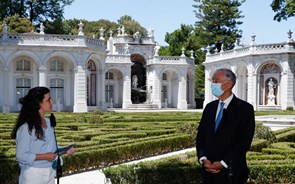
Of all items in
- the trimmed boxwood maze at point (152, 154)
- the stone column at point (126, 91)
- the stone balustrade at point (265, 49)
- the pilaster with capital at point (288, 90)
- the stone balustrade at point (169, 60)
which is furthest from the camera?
the stone balustrade at point (169, 60)

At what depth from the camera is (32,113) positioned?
5.07 m

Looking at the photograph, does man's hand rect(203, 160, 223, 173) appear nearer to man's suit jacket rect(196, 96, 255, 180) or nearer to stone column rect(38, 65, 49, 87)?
man's suit jacket rect(196, 96, 255, 180)

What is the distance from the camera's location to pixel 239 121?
5285mm

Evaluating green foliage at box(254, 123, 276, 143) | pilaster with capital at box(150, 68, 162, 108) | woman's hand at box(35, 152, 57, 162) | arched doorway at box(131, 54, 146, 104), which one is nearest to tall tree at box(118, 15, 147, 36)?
arched doorway at box(131, 54, 146, 104)

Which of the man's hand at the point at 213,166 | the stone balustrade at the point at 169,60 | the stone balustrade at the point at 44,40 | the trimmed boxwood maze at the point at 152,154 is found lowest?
the trimmed boxwood maze at the point at 152,154

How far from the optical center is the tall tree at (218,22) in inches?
2237

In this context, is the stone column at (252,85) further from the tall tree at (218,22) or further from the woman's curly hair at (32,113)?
the woman's curly hair at (32,113)

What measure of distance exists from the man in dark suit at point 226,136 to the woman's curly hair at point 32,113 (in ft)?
6.55

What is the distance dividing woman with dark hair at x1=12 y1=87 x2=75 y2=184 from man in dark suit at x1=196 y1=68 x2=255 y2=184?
1868 mm

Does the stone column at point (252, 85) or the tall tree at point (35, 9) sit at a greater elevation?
the tall tree at point (35, 9)

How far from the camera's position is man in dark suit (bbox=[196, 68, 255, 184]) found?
5.19m

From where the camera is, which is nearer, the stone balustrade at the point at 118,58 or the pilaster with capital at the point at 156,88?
the stone balustrade at the point at 118,58

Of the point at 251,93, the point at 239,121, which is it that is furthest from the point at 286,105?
the point at 239,121

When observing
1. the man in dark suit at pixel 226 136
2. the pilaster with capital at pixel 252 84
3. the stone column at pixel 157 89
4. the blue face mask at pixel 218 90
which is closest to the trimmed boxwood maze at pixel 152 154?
the man in dark suit at pixel 226 136
